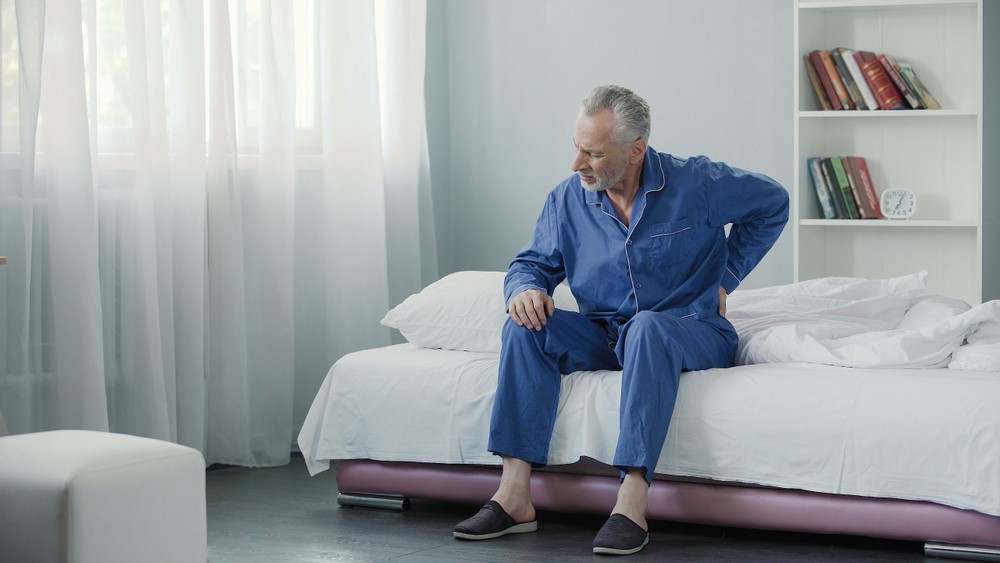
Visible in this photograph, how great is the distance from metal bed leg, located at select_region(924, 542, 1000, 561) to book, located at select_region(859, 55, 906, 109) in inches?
75.0

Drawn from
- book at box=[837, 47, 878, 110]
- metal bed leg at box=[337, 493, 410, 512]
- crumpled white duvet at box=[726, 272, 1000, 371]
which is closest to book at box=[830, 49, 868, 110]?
book at box=[837, 47, 878, 110]

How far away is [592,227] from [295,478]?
1.17m

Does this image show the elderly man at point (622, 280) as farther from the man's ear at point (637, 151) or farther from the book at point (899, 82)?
the book at point (899, 82)

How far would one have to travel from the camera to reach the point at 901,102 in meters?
3.73

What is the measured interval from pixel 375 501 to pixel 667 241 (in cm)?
92

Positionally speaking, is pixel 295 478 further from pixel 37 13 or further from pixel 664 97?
pixel 664 97

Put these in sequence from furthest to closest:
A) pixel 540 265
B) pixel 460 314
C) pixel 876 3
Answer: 1. pixel 876 3
2. pixel 460 314
3. pixel 540 265

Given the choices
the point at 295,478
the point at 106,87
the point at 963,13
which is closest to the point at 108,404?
the point at 295,478

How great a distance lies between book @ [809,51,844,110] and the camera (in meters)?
3.78

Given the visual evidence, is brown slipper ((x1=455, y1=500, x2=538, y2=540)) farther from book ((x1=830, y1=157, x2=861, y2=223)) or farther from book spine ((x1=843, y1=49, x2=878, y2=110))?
book spine ((x1=843, y1=49, x2=878, y2=110))

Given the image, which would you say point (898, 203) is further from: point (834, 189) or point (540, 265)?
point (540, 265)

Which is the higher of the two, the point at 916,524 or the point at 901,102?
the point at 901,102

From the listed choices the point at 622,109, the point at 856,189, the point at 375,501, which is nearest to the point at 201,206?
the point at 375,501

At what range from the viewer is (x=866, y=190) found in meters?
3.80
